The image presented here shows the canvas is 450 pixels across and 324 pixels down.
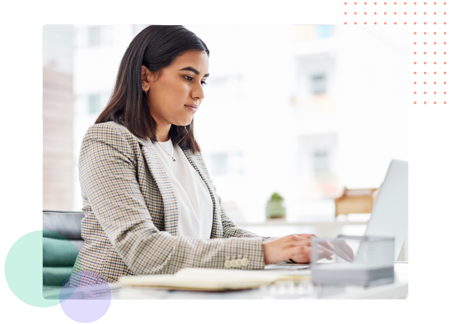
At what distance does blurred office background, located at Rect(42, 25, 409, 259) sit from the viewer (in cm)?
551

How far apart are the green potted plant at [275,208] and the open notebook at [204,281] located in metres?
2.06

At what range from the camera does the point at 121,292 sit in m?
0.65

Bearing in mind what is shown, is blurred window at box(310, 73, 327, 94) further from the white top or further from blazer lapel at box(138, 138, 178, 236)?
blazer lapel at box(138, 138, 178, 236)

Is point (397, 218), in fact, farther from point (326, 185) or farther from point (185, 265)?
point (326, 185)

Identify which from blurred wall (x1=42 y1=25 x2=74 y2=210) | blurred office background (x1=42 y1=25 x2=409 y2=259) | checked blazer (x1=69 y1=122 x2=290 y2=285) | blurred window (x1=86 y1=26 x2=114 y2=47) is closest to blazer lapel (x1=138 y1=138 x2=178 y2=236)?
checked blazer (x1=69 y1=122 x2=290 y2=285)

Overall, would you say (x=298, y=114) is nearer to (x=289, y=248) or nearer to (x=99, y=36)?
(x=99, y=36)

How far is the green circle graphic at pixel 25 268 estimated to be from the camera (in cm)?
79

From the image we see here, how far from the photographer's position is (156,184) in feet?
2.98

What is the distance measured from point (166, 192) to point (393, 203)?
0.42m

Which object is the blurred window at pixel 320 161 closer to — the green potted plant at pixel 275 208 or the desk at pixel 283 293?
the green potted plant at pixel 275 208

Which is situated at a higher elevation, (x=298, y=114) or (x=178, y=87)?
(x=298, y=114)

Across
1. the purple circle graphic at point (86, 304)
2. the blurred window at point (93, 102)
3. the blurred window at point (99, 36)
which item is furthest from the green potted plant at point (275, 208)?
the blurred window at point (93, 102)

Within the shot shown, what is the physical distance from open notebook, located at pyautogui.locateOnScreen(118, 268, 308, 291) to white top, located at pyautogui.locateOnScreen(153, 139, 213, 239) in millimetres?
336

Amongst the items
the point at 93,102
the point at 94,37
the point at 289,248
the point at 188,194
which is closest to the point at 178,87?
the point at 188,194
